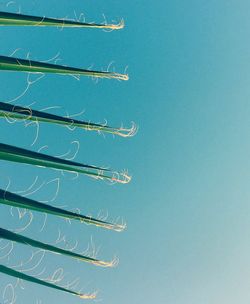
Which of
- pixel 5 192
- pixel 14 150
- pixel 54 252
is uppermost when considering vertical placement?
pixel 14 150

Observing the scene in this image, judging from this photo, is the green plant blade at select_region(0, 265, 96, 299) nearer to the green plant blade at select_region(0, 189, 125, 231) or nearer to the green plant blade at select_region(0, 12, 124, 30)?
the green plant blade at select_region(0, 189, 125, 231)

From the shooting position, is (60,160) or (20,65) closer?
(20,65)

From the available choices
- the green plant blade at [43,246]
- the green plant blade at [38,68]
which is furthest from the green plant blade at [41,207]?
the green plant blade at [38,68]

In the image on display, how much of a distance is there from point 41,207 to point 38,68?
48cm

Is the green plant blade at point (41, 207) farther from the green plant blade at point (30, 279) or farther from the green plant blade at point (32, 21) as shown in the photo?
the green plant blade at point (32, 21)

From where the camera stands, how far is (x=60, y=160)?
1.53 m

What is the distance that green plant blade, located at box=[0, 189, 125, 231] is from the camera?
139cm

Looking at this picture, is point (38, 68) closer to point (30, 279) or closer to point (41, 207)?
point (41, 207)

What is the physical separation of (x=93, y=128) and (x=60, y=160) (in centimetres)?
17

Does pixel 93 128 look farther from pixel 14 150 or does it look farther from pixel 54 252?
pixel 54 252

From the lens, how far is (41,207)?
1465 millimetres

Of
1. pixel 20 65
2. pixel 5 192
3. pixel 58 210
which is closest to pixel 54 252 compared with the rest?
pixel 58 210

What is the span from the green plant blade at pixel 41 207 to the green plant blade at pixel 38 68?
418 mm

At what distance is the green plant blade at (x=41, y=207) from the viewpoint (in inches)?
54.8
